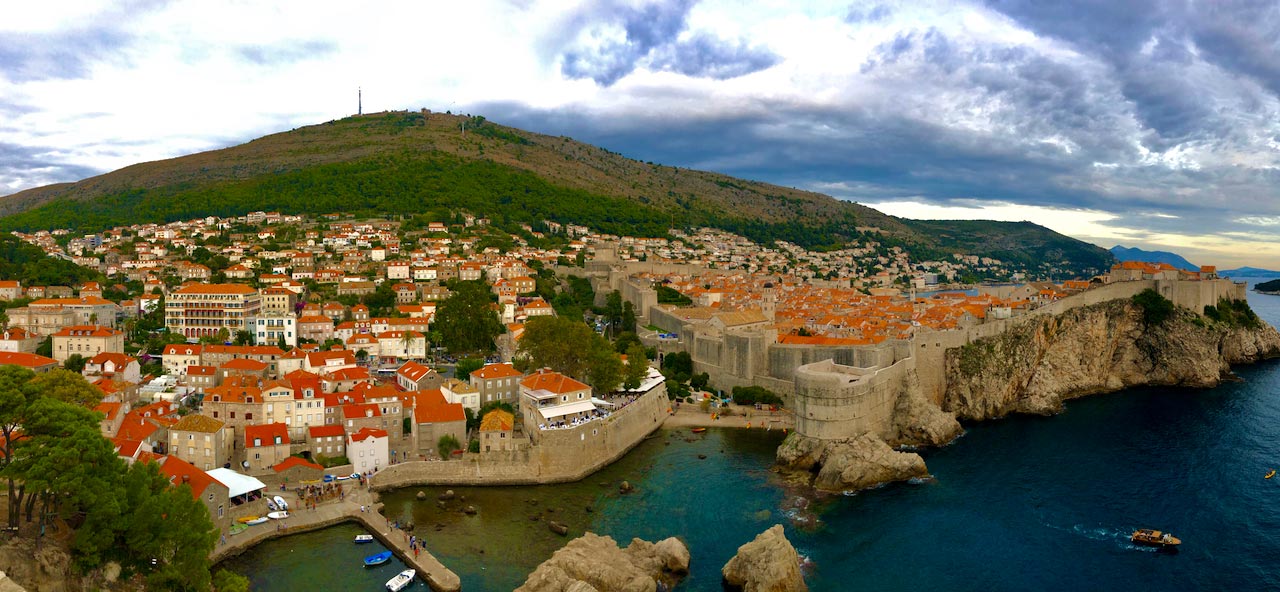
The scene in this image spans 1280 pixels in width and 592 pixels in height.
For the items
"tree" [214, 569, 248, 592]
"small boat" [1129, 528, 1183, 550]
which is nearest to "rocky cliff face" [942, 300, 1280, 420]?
"small boat" [1129, 528, 1183, 550]

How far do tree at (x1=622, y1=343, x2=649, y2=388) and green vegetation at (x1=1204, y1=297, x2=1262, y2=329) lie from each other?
34.2 meters

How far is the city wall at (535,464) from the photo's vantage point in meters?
23.9

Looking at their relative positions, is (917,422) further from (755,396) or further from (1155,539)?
(1155,539)

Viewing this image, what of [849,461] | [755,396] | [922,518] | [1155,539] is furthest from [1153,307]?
[922,518]

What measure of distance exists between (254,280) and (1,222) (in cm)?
4938

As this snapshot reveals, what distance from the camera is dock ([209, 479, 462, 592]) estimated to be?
712 inches

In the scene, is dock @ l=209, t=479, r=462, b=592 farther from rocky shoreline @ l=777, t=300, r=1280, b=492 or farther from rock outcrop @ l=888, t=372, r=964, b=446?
rock outcrop @ l=888, t=372, r=964, b=446

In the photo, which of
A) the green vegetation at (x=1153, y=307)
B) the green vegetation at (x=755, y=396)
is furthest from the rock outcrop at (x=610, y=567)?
the green vegetation at (x=1153, y=307)

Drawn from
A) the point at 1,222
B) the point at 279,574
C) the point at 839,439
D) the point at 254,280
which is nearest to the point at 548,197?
the point at 254,280

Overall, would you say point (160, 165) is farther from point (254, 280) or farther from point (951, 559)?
point (951, 559)

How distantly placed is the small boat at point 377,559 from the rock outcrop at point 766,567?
26.3 feet

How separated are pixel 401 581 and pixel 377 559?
1450mm

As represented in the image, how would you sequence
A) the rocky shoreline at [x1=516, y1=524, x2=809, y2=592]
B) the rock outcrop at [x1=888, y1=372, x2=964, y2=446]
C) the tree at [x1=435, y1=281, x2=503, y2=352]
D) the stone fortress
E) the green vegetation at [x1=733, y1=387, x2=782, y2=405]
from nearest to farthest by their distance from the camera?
the rocky shoreline at [x1=516, y1=524, x2=809, y2=592], the stone fortress, the rock outcrop at [x1=888, y1=372, x2=964, y2=446], the green vegetation at [x1=733, y1=387, x2=782, y2=405], the tree at [x1=435, y1=281, x2=503, y2=352]

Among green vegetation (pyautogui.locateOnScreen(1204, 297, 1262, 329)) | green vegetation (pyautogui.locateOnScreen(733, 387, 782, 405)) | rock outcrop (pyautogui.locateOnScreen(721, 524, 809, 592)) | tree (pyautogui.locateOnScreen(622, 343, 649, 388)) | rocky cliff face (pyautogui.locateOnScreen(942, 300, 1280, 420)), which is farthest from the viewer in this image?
green vegetation (pyautogui.locateOnScreen(1204, 297, 1262, 329))
